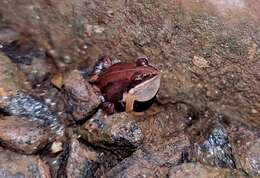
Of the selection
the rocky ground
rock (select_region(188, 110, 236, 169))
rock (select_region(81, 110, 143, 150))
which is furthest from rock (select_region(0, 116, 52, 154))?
rock (select_region(188, 110, 236, 169))

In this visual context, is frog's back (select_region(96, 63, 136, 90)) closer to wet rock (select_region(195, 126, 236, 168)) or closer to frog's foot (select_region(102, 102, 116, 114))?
frog's foot (select_region(102, 102, 116, 114))

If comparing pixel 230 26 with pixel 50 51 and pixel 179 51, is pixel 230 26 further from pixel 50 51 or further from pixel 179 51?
pixel 50 51

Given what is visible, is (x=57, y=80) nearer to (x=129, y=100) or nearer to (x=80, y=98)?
(x=80, y=98)

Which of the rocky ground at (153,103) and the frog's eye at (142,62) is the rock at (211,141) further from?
the frog's eye at (142,62)

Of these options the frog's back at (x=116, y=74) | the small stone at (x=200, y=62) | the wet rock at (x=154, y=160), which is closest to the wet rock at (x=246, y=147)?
the wet rock at (x=154, y=160)

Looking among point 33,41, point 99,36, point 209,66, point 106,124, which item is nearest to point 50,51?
point 33,41

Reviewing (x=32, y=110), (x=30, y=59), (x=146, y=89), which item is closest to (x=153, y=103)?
(x=146, y=89)
